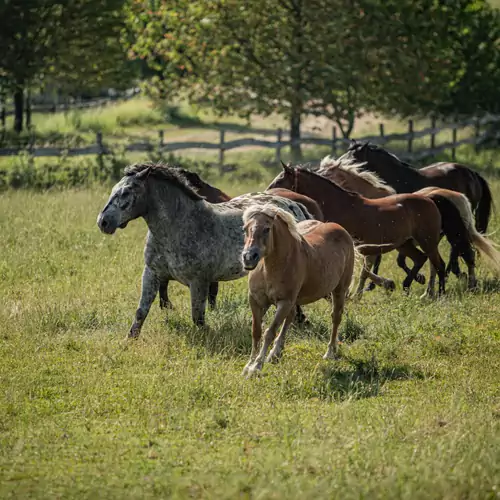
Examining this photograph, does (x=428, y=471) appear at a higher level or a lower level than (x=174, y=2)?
lower

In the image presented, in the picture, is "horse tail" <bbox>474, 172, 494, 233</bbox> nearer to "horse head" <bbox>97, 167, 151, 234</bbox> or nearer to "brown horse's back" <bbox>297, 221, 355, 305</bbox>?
"brown horse's back" <bbox>297, 221, 355, 305</bbox>

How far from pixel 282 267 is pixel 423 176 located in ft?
24.9

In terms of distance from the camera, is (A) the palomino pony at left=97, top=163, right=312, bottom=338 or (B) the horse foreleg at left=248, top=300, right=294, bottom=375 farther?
(A) the palomino pony at left=97, top=163, right=312, bottom=338

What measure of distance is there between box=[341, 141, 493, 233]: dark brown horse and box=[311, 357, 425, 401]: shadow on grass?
6.19 m

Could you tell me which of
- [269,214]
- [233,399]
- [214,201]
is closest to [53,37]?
[214,201]

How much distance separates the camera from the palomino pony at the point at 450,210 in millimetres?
12914

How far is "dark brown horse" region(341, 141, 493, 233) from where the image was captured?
1471cm

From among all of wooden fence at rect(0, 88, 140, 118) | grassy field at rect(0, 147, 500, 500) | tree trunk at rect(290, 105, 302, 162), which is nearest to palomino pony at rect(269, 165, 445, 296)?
grassy field at rect(0, 147, 500, 500)

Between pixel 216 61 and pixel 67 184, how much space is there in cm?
864

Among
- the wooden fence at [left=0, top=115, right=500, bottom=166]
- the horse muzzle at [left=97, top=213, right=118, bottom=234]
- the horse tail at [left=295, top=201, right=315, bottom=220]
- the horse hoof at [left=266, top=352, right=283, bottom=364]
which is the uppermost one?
the horse muzzle at [left=97, top=213, right=118, bottom=234]

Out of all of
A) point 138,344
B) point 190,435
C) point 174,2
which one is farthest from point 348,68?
point 190,435

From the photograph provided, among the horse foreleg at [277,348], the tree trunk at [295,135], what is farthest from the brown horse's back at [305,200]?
the tree trunk at [295,135]

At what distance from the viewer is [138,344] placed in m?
9.12

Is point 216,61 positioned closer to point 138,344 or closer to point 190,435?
point 138,344
